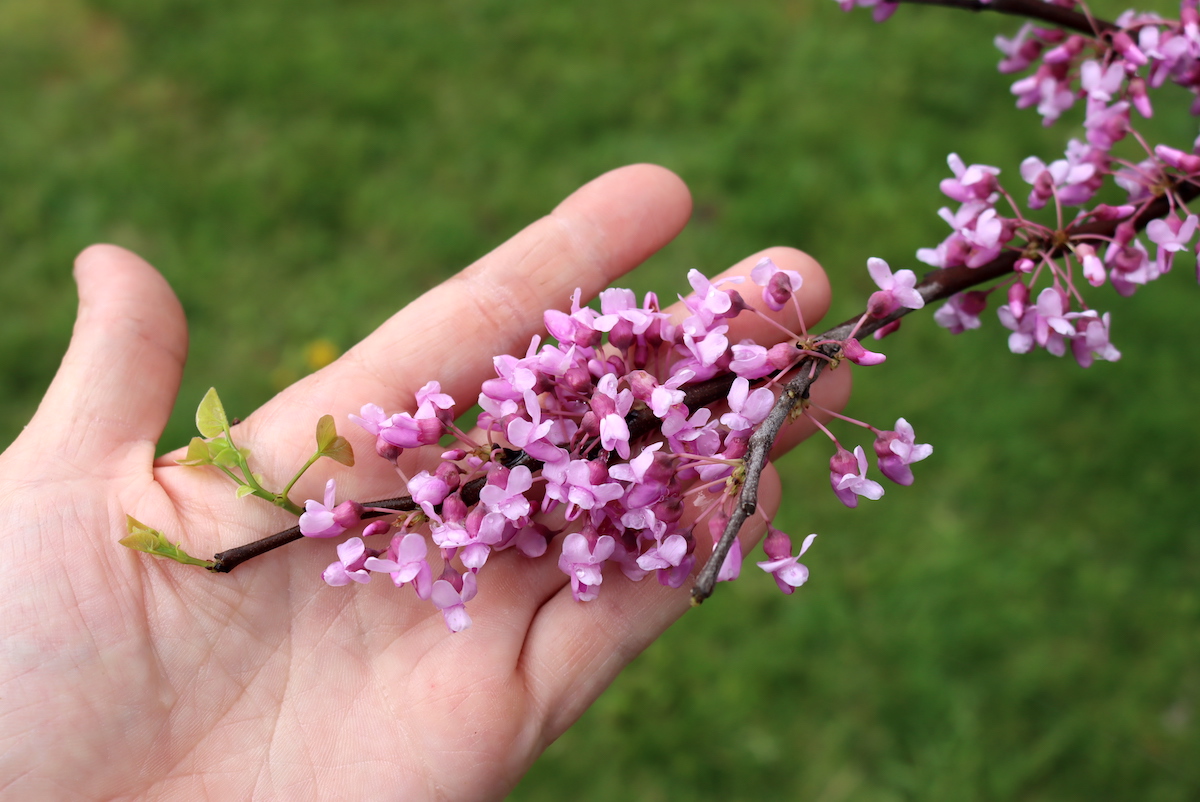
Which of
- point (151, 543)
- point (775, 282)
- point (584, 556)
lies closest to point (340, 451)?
point (151, 543)

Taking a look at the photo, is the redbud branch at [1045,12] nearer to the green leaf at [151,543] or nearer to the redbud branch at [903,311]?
the redbud branch at [903,311]

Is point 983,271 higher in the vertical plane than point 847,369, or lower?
higher

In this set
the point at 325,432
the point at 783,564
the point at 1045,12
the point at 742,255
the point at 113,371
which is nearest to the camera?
the point at 783,564

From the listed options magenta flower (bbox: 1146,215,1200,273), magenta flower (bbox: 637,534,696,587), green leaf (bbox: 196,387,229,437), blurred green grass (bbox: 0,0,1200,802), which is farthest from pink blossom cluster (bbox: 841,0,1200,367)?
blurred green grass (bbox: 0,0,1200,802)

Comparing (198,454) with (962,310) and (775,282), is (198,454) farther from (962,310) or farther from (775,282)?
(962,310)

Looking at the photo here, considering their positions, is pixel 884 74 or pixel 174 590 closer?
pixel 174 590

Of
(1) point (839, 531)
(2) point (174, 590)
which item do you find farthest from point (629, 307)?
(1) point (839, 531)

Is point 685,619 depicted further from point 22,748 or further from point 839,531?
point 22,748

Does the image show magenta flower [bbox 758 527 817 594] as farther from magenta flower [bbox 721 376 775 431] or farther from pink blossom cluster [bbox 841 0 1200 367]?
pink blossom cluster [bbox 841 0 1200 367]
